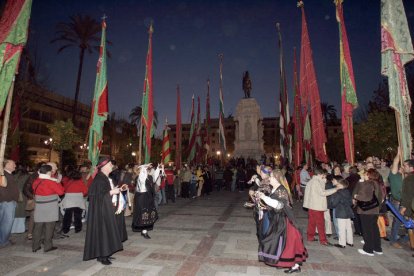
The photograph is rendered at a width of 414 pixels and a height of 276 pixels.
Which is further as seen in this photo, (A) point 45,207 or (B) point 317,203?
(B) point 317,203

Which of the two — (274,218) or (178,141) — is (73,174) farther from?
(178,141)

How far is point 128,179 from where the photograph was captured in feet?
28.9

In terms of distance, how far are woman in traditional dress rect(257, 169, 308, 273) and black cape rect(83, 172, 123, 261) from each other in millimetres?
3018

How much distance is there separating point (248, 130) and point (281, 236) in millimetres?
28256

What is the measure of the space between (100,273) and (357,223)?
714 centimetres

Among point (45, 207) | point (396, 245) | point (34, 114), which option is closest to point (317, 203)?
point (396, 245)

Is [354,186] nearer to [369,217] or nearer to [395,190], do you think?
[395,190]

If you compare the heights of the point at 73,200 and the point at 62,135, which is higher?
the point at 62,135

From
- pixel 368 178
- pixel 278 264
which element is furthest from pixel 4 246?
pixel 368 178

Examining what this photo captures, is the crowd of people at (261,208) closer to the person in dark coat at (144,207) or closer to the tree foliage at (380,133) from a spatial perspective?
the person in dark coat at (144,207)

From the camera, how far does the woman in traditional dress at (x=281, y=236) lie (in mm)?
4520

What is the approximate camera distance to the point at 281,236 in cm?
455

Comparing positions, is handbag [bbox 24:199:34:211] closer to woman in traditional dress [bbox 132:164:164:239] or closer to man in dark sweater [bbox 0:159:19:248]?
man in dark sweater [bbox 0:159:19:248]

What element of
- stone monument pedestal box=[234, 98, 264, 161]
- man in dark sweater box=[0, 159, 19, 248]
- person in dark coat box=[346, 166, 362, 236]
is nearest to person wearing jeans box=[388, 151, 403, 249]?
person in dark coat box=[346, 166, 362, 236]
